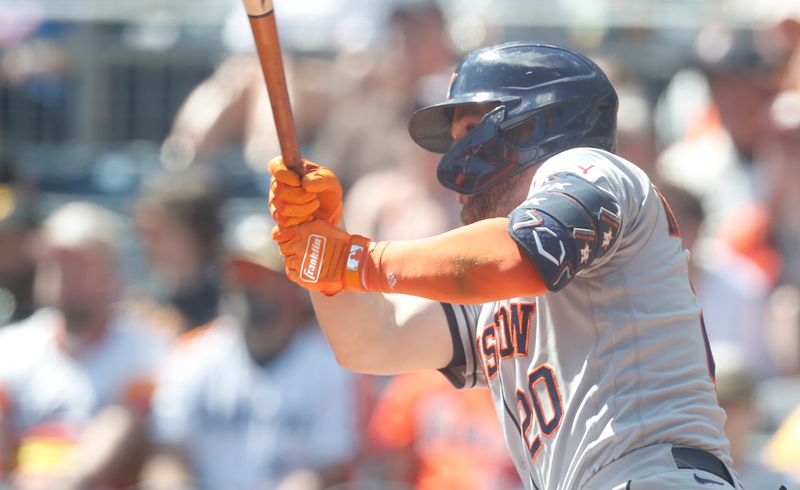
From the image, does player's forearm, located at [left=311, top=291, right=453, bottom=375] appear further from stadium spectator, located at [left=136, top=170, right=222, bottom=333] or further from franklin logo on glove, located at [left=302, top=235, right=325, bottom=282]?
stadium spectator, located at [left=136, top=170, right=222, bottom=333]

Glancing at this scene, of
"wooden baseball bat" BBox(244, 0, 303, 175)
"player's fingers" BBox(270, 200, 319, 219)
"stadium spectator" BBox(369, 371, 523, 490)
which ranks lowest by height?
"stadium spectator" BBox(369, 371, 523, 490)

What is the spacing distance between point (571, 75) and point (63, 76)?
646 centimetres

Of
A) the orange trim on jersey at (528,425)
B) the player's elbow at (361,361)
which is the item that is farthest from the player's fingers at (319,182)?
the orange trim on jersey at (528,425)

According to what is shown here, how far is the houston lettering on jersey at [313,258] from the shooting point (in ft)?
8.69

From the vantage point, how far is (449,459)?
494cm

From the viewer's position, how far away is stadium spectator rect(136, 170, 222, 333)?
6051 millimetres

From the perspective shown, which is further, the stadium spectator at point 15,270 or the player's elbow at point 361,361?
the stadium spectator at point 15,270

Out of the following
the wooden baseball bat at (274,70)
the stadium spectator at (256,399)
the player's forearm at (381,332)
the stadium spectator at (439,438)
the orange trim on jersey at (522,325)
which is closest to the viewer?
the wooden baseball bat at (274,70)

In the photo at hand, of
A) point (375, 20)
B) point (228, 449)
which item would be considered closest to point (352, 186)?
point (375, 20)

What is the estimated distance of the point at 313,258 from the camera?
105 inches

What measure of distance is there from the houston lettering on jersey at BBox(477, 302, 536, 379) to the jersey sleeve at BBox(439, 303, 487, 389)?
96 mm

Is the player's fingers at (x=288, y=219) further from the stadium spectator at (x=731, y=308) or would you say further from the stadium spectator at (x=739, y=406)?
the stadium spectator at (x=731, y=308)

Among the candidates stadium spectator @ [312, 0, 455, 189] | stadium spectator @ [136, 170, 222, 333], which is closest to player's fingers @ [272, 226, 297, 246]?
stadium spectator @ [136, 170, 222, 333]

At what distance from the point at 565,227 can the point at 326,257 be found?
60 cm
